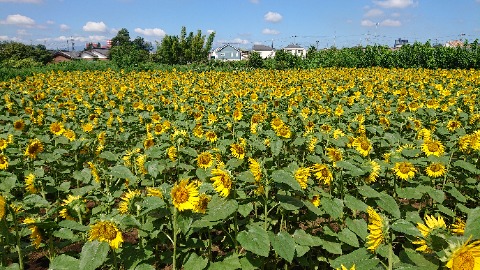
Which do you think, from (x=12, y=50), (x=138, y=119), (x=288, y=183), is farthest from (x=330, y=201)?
(x=12, y=50)

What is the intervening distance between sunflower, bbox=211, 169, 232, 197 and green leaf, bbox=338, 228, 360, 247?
96 centimetres

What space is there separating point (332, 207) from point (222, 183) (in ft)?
2.58

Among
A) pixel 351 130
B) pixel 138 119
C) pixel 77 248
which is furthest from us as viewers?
pixel 138 119

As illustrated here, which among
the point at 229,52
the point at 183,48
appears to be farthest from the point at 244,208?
the point at 229,52

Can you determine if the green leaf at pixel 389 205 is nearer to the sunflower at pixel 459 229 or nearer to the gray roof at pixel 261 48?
the sunflower at pixel 459 229

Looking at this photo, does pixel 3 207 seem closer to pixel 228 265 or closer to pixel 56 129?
pixel 228 265

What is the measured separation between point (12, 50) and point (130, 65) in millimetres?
47128

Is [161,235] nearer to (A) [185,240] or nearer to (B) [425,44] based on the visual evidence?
(A) [185,240]

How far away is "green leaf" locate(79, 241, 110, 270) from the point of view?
1679 mm

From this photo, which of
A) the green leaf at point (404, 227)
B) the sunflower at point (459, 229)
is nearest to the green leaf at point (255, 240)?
the green leaf at point (404, 227)

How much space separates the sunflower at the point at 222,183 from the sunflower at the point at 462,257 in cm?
116

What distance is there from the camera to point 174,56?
4694cm

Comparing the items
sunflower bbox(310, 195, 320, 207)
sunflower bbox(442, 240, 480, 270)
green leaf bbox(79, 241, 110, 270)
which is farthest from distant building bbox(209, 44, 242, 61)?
sunflower bbox(442, 240, 480, 270)

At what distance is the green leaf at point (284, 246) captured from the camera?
1953mm
